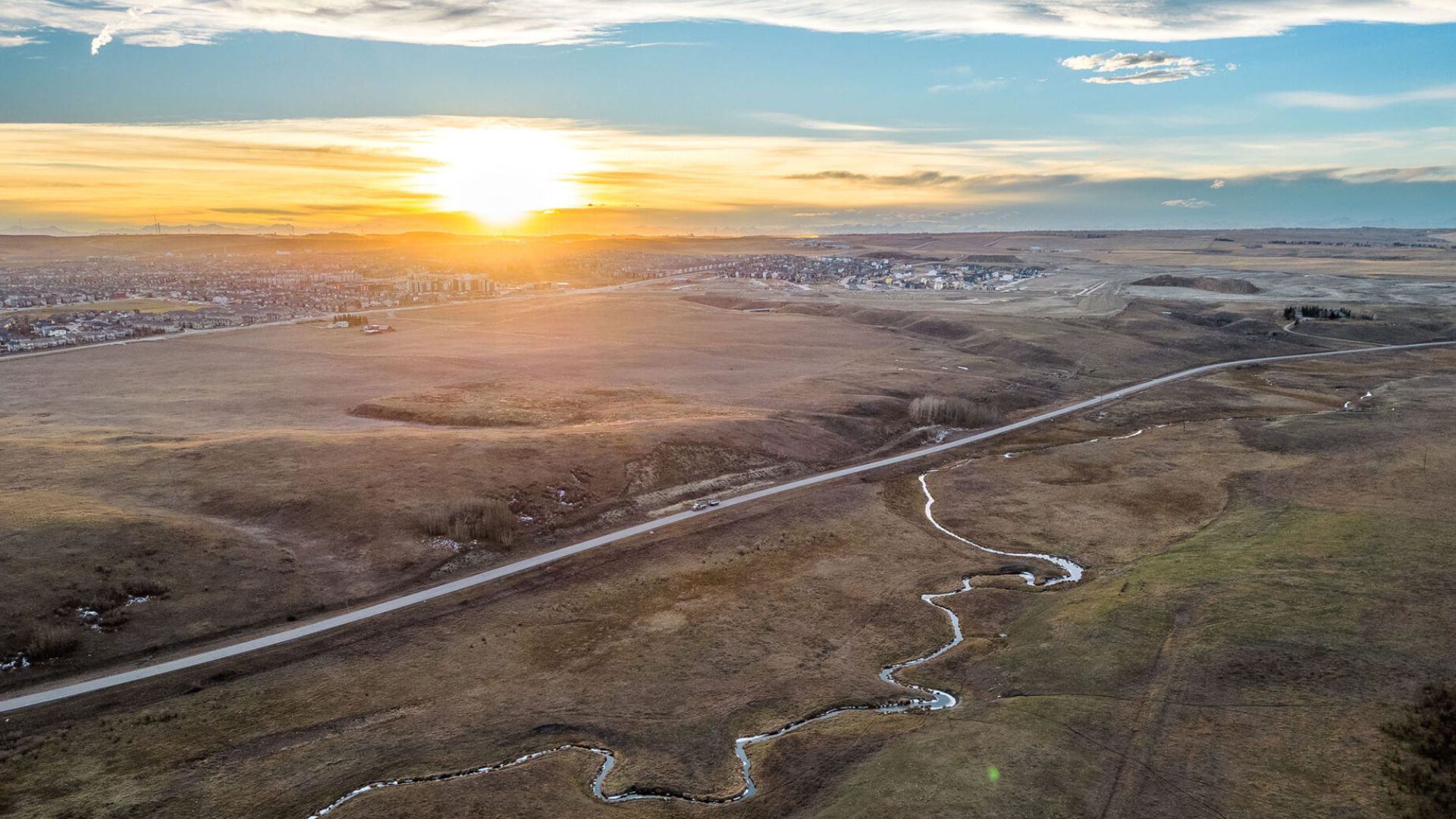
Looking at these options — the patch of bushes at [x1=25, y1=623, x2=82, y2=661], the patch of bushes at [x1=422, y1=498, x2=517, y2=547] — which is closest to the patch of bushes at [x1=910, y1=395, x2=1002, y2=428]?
the patch of bushes at [x1=422, y1=498, x2=517, y2=547]

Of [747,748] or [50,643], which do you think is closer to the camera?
[747,748]

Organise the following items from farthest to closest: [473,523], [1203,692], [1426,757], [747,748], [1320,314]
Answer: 1. [1320,314]
2. [473,523]
3. [1203,692]
4. [747,748]
5. [1426,757]

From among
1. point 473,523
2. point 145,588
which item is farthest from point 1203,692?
point 145,588

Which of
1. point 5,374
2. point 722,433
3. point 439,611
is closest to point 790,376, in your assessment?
point 722,433

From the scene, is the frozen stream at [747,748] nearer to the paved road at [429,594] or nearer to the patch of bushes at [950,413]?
the paved road at [429,594]

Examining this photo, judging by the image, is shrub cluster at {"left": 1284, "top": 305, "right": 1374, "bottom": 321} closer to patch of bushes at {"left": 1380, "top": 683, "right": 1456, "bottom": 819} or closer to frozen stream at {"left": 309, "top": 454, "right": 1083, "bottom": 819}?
frozen stream at {"left": 309, "top": 454, "right": 1083, "bottom": 819}

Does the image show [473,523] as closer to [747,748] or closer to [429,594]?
[429,594]

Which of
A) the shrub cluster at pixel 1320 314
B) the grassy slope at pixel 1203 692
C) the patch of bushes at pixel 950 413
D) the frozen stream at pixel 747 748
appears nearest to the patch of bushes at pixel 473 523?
the frozen stream at pixel 747 748
